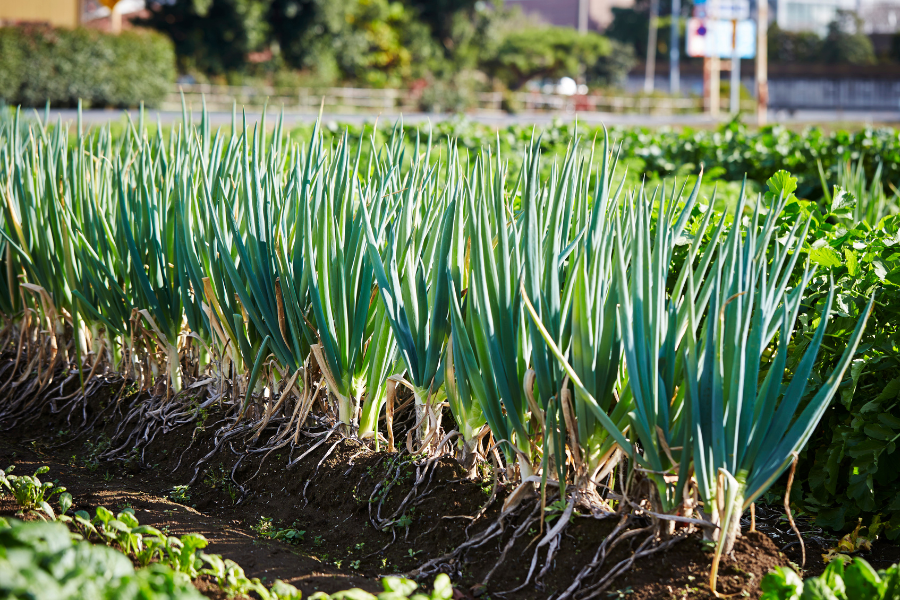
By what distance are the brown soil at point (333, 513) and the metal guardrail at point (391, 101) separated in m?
21.2

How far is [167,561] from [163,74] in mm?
21401

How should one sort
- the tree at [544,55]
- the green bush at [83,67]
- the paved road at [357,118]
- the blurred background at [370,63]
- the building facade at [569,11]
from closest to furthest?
the paved road at [357,118], the green bush at [83,67], the blurred background at [370,63], the tree at [544,55], the building facade at [569,11]

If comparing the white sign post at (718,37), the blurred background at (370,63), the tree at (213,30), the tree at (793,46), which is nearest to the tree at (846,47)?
the tree at (793,46)

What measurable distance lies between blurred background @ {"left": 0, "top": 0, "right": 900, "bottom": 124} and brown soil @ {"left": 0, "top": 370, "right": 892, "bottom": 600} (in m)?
13.9

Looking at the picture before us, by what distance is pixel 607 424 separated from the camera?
1345 millimetres

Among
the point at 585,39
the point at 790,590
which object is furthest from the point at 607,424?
the point at 585,39

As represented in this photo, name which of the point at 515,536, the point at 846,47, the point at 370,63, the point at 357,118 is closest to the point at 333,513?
the point at 515,536

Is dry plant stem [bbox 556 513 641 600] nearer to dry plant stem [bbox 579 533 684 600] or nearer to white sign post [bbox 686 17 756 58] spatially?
dry plant stem [bbox 579 533 684 600]

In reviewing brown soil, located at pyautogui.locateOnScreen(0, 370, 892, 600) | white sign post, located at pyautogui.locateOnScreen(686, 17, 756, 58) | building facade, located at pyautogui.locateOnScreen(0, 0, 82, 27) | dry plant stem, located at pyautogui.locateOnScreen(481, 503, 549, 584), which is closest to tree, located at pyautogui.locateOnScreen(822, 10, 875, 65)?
white sign post, located at pyautogui.locateOnScreen(686, 17, 756, 58)

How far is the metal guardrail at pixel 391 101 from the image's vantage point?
24.0 meters

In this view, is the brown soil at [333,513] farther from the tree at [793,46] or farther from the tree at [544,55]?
the tree at [793,46]

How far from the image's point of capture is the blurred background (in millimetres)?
19359

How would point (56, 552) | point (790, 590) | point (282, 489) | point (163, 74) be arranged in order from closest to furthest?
point (56, 552) < point (790, 590) < point (282, 489) < point (163, 74)

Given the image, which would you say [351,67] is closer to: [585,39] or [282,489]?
[585,39]
